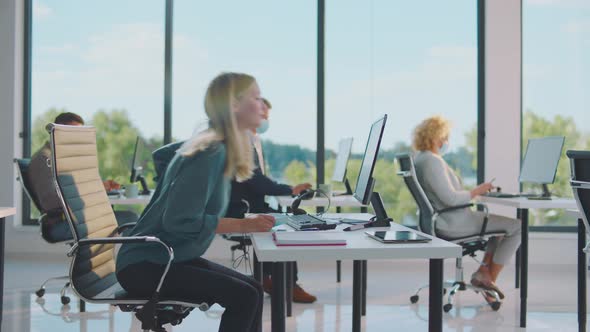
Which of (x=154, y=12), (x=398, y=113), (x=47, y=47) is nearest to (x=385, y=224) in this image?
(x=398, y=113)

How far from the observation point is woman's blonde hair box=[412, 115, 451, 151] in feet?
13.9

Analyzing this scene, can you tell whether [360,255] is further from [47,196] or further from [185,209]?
[47,196]

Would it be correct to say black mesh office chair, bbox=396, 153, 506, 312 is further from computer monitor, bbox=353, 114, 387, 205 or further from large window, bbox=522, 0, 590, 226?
large window, bbox=522, 0, 590, 226

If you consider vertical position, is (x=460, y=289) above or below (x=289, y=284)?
below

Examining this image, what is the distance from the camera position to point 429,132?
13.9 ft

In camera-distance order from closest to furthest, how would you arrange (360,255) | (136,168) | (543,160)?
(360,255), (543,160), (136,168)

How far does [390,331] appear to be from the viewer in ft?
11.5

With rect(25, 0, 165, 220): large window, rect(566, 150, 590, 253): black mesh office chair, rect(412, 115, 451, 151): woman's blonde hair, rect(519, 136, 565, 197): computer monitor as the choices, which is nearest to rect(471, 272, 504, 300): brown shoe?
rect(519, 136, 565, 197): computer monitor

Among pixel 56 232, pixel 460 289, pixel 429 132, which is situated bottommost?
pixel 460 289

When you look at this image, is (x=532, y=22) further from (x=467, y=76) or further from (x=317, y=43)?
(x=317, y=43)

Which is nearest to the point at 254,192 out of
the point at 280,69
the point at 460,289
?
the point at 460,289

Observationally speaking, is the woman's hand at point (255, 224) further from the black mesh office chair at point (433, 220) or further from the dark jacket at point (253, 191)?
the black mesh office chair at point (433, 220)

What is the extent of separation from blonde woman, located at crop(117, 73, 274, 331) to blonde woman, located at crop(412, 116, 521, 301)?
2192 millimetres

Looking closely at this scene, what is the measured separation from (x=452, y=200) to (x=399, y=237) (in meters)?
2.13
